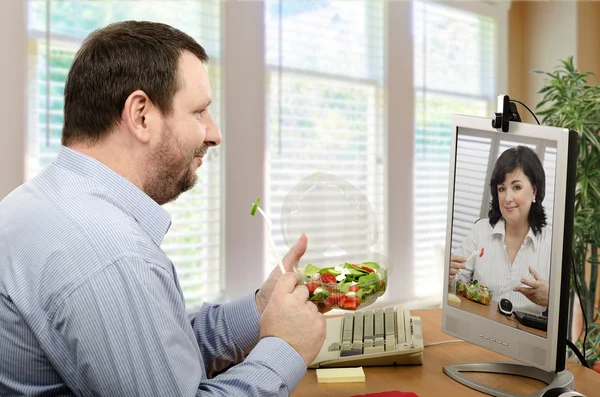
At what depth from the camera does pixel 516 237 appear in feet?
3.85

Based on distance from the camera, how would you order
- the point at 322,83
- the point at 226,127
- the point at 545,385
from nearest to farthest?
the point at 545,385, the point at 226,127, the point at 322,83

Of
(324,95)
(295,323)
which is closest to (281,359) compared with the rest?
(295,323)

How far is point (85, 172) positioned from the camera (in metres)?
0.96

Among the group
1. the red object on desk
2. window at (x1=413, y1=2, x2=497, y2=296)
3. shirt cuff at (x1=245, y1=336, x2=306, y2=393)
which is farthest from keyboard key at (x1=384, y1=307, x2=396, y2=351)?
window at (x1=413, y1=2, x2=497, y2=296)

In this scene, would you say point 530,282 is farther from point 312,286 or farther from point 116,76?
point 116,76

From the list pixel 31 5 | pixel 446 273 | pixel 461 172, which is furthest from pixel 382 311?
pixel 31 5

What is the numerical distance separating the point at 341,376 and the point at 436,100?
2.85 m

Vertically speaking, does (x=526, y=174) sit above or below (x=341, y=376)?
above

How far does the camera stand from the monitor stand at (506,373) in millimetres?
1162

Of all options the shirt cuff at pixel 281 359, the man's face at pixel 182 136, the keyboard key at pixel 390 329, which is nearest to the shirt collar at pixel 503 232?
the keyboard key at pixel 390 329

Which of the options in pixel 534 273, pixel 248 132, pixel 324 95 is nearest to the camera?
pixel 534 273

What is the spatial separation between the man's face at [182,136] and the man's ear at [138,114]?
0.03 metres

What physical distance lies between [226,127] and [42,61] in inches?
33.2

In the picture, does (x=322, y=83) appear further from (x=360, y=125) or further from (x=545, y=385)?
(x=545, y=385)
